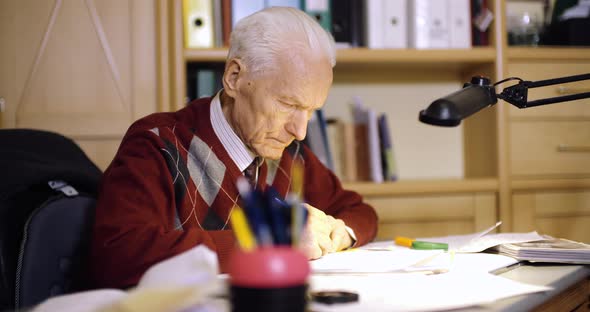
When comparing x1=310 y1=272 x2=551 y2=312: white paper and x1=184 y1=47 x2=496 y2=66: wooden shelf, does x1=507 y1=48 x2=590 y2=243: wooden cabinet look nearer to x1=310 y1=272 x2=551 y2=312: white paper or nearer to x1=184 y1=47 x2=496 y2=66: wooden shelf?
x1=184 y1=47 x2=496 y2=66: wooden shelf

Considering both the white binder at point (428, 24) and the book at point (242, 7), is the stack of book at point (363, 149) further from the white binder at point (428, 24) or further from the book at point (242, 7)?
the book at point (242, 7)

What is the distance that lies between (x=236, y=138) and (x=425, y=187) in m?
1.00

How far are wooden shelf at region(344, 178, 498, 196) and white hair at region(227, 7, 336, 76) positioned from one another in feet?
2.91

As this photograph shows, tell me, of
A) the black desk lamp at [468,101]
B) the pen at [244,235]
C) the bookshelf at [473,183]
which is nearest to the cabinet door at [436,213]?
the bookshelf at [473,183]

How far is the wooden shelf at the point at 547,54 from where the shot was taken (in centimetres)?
223

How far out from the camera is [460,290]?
0.82 m

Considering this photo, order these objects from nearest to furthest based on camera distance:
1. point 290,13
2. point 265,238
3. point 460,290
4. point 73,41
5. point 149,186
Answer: point 265,238, point 460,290, point 149,186, point 290,13, point 73,41

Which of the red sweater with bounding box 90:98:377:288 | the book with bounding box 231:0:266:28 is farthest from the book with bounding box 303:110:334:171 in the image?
the red sweater with bounding box 90:98:377:288

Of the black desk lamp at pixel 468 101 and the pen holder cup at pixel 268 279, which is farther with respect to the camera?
the black desk lamp at pixel 468 101

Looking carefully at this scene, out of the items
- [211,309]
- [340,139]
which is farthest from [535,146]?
[211,309]

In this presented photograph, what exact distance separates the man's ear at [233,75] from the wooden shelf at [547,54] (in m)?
1.25

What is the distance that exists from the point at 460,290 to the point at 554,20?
185cm

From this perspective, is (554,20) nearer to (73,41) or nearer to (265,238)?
(73,41)

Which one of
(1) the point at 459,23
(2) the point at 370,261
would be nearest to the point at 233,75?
(2) the point at 370,261
